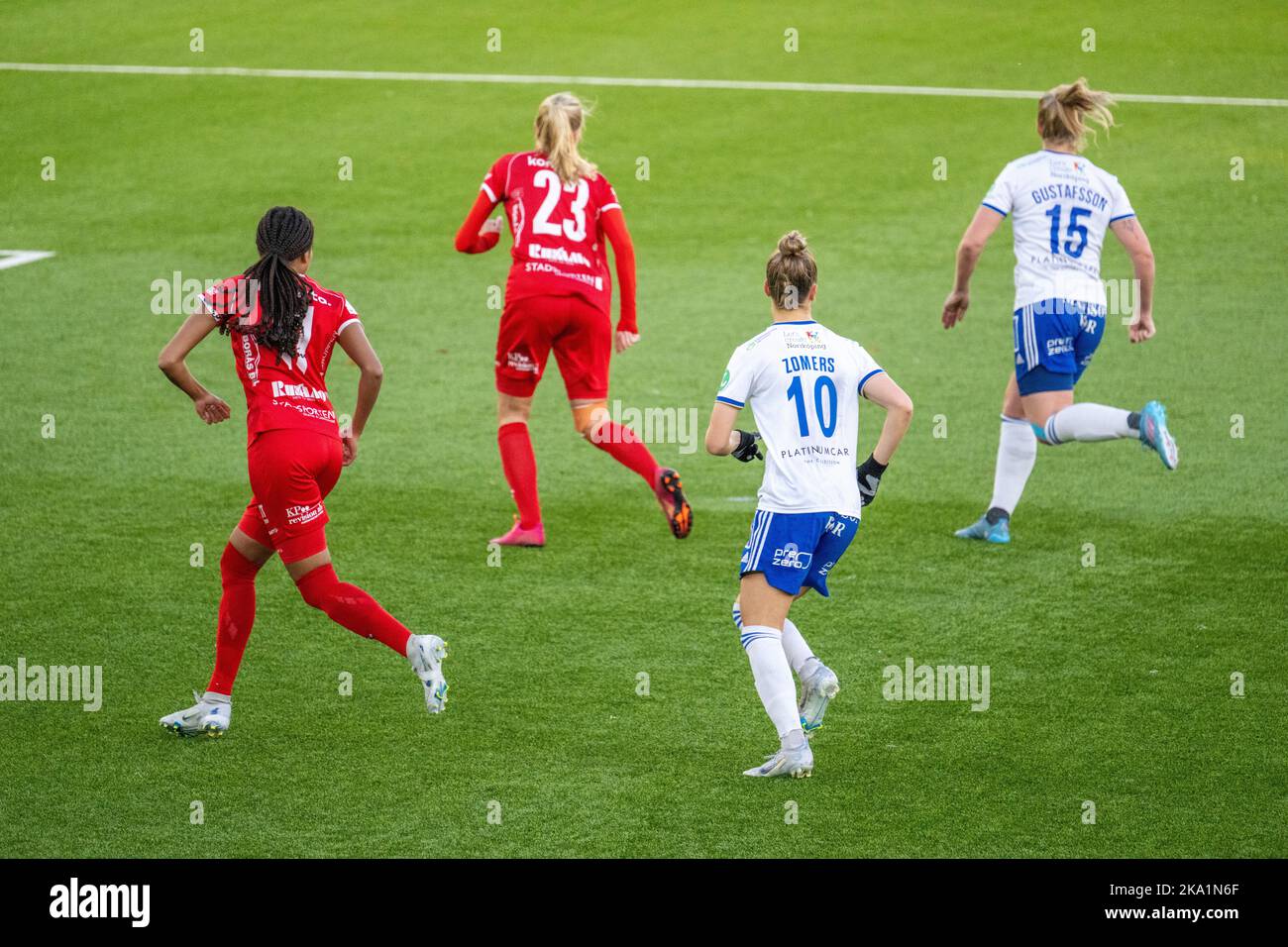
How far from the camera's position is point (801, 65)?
2189 cm

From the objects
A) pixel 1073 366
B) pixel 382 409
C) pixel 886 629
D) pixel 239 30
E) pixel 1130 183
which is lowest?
→ pixel 886 629

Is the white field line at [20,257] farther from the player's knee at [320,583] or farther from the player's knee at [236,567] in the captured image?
the player's knee at [320,583]

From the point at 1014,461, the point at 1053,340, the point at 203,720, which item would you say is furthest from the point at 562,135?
the point at 203,720

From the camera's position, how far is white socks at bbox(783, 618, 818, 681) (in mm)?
6258

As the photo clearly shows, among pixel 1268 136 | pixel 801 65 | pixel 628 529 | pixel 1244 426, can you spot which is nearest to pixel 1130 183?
pixel 1268 136

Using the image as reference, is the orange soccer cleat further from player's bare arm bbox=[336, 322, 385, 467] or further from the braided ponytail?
the braided ponytail

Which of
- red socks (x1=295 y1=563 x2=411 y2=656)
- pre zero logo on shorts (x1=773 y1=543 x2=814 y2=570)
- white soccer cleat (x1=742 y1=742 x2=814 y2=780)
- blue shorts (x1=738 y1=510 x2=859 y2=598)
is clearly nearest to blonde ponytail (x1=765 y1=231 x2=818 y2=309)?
blue shorts (x1=738 y1=510 x2=859 y2=598)

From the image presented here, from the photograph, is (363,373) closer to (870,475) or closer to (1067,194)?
(870,475)

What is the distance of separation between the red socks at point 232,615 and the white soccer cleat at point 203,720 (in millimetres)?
67

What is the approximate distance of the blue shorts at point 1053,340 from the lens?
8.56 metres

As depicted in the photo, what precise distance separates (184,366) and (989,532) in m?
4.60

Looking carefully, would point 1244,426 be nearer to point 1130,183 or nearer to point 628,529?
point 628,529

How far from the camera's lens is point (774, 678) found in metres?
5.97

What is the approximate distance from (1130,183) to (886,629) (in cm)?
1154
